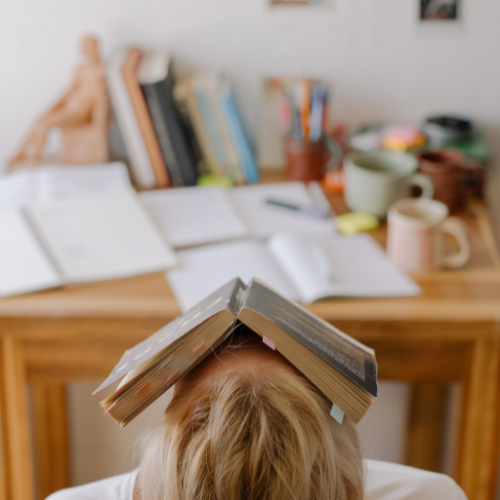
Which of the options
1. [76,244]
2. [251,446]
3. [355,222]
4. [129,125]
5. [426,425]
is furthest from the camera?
[426,425]

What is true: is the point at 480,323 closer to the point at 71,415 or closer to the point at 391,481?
the point at 391,481

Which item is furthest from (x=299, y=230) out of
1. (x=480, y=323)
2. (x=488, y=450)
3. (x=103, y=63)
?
(x=103, y=63)

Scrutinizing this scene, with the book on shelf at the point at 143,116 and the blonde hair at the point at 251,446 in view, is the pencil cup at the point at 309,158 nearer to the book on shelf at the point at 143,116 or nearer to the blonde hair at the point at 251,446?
the book on shelf at the point at 143,116

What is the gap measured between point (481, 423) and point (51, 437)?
101cm

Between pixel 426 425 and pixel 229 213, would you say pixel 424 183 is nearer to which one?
pixel 229 213

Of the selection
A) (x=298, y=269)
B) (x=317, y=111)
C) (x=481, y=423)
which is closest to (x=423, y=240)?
(x=298, y=269)

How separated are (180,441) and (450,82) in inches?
47.2

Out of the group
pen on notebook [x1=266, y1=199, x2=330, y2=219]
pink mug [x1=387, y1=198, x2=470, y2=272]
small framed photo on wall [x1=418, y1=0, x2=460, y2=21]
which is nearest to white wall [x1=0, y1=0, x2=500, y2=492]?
small framed photo on wall [x1=418, y1=0, x2=460, y2=21]

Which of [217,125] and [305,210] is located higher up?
[217,125]

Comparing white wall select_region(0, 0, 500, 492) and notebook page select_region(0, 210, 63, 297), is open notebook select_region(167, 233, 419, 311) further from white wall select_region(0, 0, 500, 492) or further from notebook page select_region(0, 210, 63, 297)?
white wall select_region(0, 0, 500, 492)

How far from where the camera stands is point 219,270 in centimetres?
99

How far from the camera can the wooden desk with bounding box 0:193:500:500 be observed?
915 mm

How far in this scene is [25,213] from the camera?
112 centimetres

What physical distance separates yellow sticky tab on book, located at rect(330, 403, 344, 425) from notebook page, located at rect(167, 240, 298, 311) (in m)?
0.43
